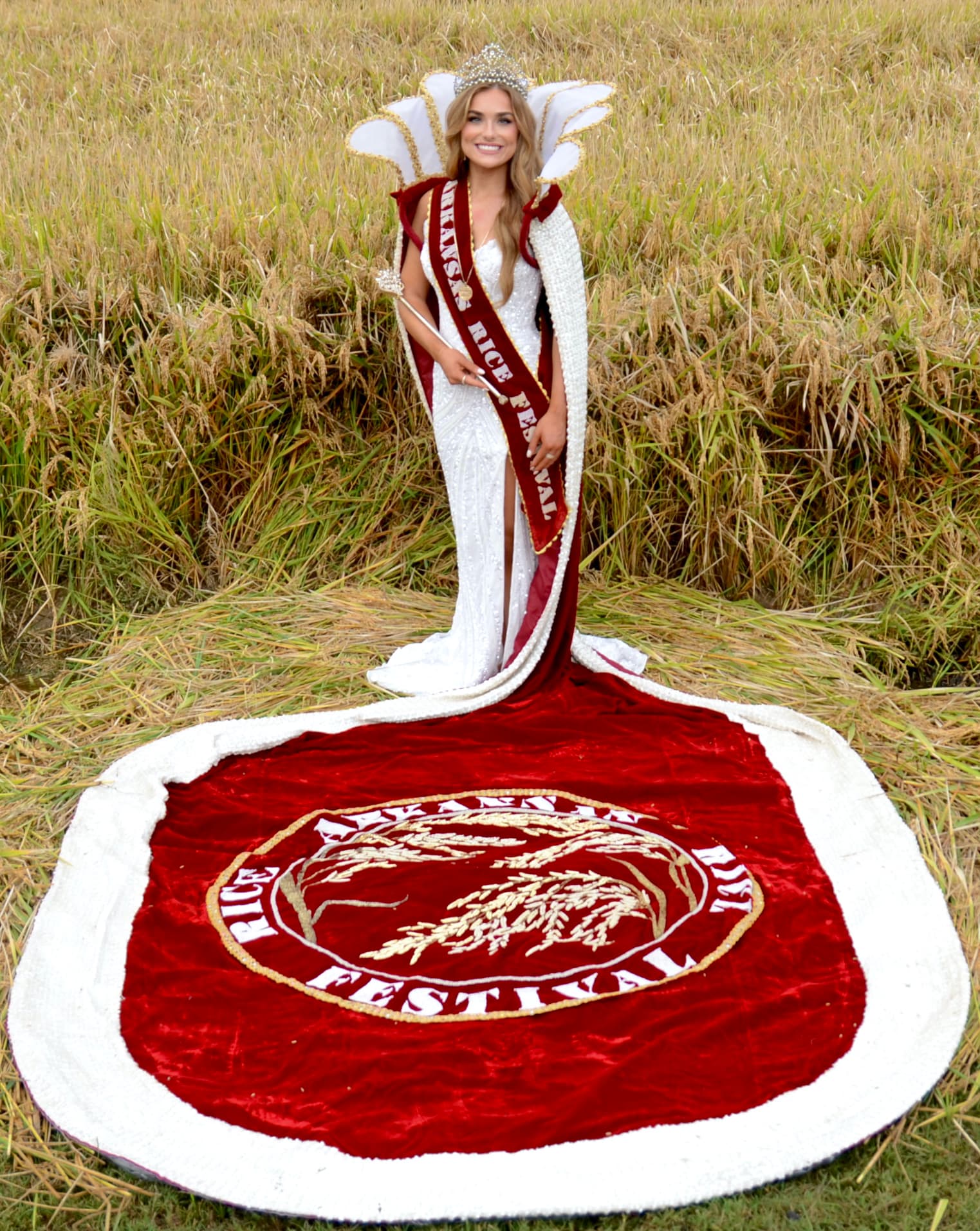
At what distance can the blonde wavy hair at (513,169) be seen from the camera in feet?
11.7

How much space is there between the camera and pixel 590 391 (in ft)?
14.3

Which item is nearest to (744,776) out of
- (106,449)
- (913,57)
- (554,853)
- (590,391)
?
(554,853)

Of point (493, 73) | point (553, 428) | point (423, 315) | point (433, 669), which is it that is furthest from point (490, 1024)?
point (493, 73)

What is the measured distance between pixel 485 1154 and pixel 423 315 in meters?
2.28

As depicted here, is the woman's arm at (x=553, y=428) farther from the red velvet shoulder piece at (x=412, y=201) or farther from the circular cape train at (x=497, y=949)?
the red velvet shoulder piece at (x=412, y=201)

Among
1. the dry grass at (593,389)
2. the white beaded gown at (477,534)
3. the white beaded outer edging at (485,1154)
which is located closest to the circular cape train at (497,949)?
the white beaded outer edging at (485,1154)

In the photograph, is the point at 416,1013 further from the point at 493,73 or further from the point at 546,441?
the point at 493,73

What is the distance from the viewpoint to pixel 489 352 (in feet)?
12.2

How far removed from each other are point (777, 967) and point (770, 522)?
1.90 meters

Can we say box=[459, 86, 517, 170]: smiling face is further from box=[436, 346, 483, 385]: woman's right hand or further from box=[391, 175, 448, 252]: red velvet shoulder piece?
box=[436, 346, 483, 385]: woman's right hand

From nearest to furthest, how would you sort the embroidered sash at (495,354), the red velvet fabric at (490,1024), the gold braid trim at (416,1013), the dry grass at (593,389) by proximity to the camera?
the red velvet fabric at (490,1024), the gold braid trim at (416,1013), the embroidered sash at (495,354), the dry grass at (593,389)

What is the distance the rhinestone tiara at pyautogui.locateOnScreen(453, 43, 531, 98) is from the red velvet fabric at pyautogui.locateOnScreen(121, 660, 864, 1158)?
168 cm

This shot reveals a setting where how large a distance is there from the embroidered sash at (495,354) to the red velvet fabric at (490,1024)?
2.50 ft

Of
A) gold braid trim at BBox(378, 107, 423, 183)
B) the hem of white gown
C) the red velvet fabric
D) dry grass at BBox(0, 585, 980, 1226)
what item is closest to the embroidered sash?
gold braid trim at BBox(378, 107, 423, 183)
